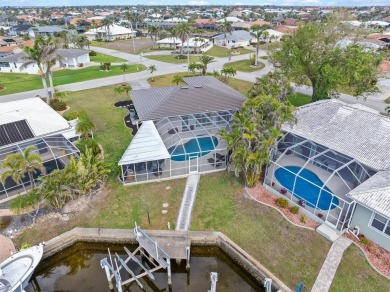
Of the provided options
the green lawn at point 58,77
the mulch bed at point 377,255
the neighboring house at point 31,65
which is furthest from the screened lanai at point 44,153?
the neighboring house at point 31,65

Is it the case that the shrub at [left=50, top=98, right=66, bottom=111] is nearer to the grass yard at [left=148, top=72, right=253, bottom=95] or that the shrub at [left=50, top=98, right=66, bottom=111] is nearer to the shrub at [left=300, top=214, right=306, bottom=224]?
the grass yard at [left=148, top=72, right=253, bottom=95]

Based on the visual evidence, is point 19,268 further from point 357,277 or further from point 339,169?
point 339,169

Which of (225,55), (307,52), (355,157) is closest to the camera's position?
(355,157)

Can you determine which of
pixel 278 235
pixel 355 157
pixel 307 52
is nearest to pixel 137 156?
pixel 278 235

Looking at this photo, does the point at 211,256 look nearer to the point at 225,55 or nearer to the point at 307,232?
the point at 307,232

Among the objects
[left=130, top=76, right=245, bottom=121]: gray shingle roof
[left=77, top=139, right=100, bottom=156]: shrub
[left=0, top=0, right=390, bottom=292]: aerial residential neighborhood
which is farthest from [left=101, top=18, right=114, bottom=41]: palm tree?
[left=77, top=139, right=100, bottom=156]: shrub

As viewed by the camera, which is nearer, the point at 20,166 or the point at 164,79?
the point at 20,166

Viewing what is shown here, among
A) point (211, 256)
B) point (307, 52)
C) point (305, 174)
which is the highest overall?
point (307, 52)

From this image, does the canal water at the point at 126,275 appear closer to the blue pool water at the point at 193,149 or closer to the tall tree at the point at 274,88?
the blue pool water at the point at 193,149
